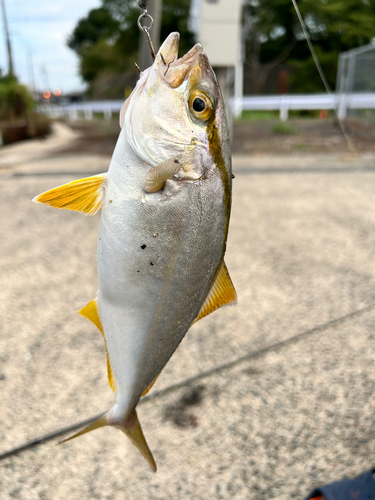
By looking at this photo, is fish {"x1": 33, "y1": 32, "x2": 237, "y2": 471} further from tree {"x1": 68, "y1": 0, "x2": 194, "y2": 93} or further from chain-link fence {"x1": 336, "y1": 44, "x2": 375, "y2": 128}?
tree {"x1": 68, "y1": 0, "x2": 194, "y2": 93}

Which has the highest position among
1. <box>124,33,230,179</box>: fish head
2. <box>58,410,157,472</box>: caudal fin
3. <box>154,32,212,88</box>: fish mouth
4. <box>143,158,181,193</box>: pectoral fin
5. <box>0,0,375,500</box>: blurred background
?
<box>154,32,212,88</box>: fish mouth

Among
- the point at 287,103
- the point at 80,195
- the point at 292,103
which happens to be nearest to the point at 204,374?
the point at 80,195

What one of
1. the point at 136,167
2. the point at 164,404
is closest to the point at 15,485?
the point at 164,404

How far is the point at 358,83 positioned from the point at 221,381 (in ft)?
34.4

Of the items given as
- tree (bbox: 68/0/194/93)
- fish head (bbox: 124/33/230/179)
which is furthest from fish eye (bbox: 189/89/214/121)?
tree (bbox: 68/0/194/93)

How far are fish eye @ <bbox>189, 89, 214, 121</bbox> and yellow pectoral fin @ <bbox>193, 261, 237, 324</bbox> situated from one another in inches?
16.1

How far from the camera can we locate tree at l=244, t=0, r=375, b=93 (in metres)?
20.0

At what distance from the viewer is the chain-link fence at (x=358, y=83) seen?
974 cm

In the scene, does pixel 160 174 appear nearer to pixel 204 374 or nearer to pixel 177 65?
pixel 177 65

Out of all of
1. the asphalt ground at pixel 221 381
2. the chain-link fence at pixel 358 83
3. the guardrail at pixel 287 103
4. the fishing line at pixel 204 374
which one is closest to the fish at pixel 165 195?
the asphalt ground at pixel 221 381

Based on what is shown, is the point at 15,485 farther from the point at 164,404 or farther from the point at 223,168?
the point at 223,168

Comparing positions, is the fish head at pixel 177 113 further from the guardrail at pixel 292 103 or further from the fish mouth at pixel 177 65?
the guardrail at pixel 292 103

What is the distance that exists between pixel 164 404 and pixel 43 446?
0.58 metres

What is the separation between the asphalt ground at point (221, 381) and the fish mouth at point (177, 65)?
1506 millimetres
